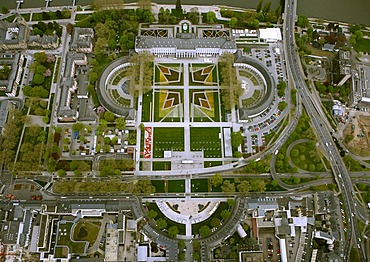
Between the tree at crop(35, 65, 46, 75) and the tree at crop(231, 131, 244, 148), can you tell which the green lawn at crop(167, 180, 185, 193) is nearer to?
the tree at crop(231, 131, 244, 148)

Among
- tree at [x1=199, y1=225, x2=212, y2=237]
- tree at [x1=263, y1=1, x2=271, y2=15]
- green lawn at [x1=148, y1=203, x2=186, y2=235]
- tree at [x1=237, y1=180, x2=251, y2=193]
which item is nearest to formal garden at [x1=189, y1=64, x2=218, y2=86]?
tree at [x1=263, y1=1, x2=271, y2=15]

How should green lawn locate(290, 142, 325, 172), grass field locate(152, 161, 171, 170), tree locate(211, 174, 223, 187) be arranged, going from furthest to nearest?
1. green lawn locate(290, 142, 325, 172)
2. grass field locate(152, 161, 171, 170)
3. tree locate(211, 174, 223, 187)

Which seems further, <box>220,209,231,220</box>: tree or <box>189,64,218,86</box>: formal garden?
<box>189,64,218,86</box>: formal garden

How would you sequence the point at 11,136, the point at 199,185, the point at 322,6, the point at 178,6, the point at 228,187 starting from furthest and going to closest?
the point at 322,6 < the point at 178,6 < the point at 11,136 < the point at 199,185 < the point at 228,187

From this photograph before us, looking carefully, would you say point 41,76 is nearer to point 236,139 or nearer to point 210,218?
point 236,139

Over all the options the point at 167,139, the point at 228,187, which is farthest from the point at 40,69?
the point at 228,187

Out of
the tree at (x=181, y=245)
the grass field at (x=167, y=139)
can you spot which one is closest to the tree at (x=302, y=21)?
the grass field at (x=167, y=139)
